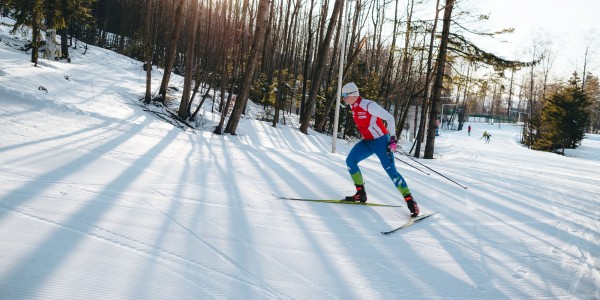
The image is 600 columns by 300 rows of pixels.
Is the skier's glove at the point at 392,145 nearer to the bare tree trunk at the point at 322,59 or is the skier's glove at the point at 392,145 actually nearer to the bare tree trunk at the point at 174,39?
the bare tree trunk at the point at 322,59

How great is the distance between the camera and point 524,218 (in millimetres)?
5262

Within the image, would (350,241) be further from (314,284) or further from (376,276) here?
(314,284)

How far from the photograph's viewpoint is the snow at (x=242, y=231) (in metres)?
2.54

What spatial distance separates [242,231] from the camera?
3559mm

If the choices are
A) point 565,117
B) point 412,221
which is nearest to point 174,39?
point 412,221

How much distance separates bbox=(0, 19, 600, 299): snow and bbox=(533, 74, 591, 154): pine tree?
106ft

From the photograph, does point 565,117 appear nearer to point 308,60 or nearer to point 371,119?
point 308,60

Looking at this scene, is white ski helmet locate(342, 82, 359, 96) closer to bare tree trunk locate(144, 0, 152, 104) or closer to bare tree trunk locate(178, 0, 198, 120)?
bare tree trunk locate(178, 0, 198, 120)

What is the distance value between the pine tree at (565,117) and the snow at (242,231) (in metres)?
32.2

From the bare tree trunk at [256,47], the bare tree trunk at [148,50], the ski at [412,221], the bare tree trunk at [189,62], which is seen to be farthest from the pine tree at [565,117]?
the bare tree trunk at [148,50]

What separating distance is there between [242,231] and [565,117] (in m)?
39.4

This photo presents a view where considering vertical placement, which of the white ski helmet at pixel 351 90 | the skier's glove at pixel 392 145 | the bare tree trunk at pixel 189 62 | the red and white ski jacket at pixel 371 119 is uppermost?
the bare tree trunk at pixel 189 62

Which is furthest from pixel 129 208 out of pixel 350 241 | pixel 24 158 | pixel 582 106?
pixel 582 106

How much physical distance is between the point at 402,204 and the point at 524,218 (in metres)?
1.84
